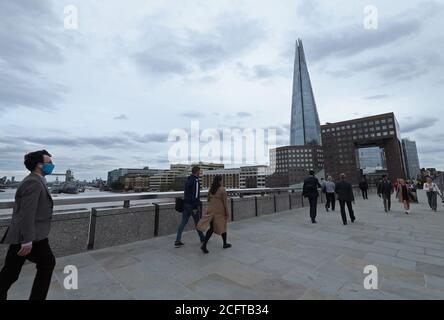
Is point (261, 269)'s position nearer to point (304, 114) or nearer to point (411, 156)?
point (304, 114)

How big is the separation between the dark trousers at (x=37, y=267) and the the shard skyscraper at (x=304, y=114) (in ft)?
449

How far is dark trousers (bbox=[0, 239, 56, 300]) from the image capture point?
237 centimetres

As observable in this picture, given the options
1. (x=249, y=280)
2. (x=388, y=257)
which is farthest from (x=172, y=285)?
(x=388, y=257)

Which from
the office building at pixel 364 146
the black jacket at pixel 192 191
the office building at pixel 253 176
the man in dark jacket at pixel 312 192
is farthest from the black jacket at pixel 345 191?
the office building at pixel 253 176

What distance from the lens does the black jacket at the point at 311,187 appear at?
27.8ft

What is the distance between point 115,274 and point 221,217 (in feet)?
7.68

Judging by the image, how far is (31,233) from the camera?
2.36 meters

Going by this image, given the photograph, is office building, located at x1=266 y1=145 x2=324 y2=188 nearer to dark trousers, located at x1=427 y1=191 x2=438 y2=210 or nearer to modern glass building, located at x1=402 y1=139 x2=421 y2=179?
modern glass building, located at x1=402 y1=139 x2=421 y2=179

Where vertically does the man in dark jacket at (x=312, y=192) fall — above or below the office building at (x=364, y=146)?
below

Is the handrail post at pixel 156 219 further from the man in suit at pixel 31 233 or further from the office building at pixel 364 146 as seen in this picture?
the office building at pixel 364 146

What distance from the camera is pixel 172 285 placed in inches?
127

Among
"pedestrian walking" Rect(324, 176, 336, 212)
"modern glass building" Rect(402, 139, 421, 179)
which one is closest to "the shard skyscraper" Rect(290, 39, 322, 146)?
"modern glass building" Rect(402, 139, 421, 179)

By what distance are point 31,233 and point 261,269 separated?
11.0 ft
